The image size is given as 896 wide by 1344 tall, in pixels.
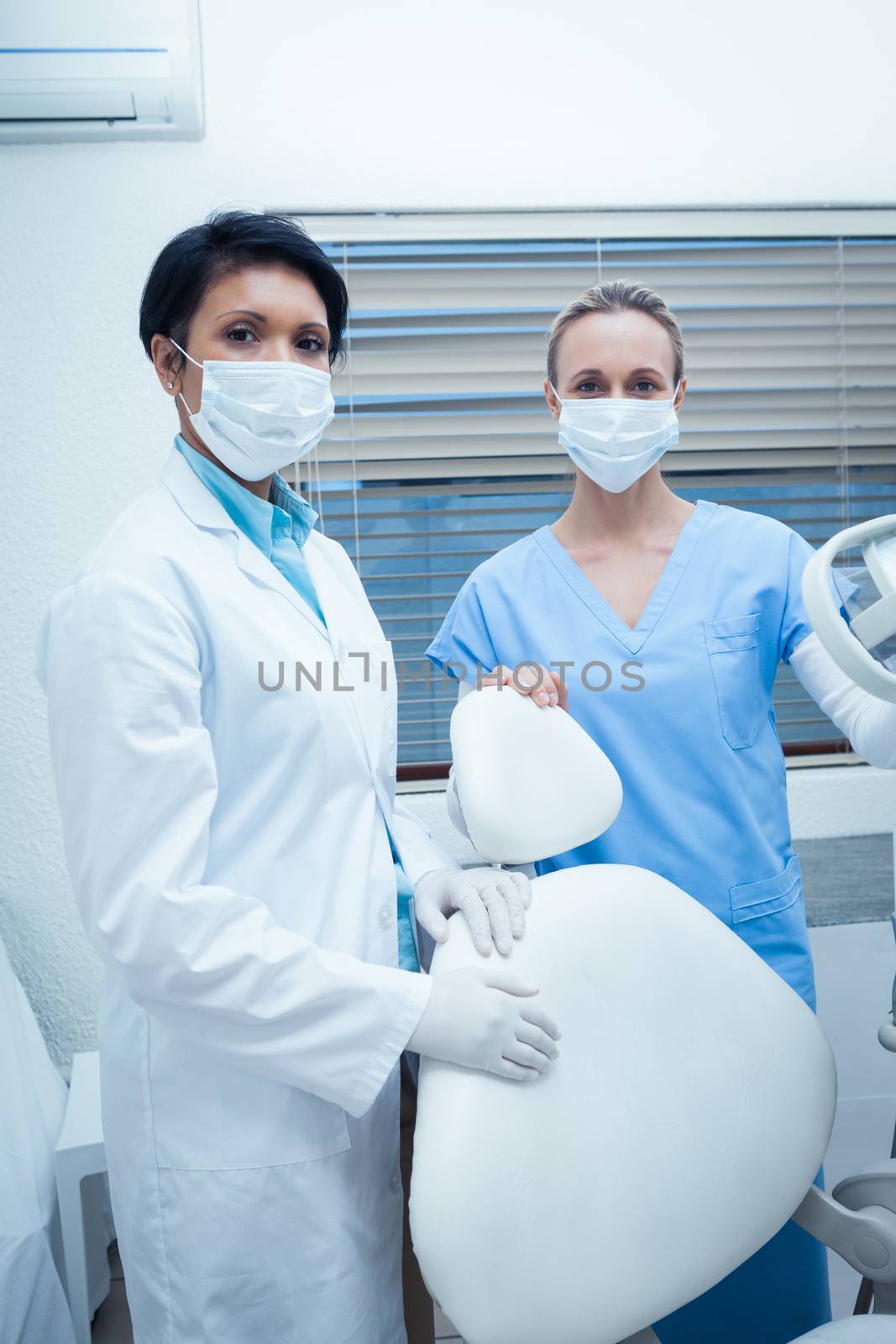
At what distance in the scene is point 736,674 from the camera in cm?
127

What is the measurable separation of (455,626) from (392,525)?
0.81 metres

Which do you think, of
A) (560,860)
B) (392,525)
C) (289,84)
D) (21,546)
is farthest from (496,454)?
(560,860)

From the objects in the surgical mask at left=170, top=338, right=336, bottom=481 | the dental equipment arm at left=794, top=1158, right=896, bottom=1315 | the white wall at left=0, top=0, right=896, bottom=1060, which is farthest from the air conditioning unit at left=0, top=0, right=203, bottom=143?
the dental equipment arm at left=794, top=1158, right=896, bottom=1315

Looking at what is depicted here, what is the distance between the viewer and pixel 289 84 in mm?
1921

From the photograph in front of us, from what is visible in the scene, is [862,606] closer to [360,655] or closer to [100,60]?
[360,655]

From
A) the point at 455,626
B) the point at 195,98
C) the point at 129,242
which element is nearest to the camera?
the point at 455,626

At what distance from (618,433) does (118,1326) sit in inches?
67.9

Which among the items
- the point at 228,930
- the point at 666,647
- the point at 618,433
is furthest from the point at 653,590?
the point at 228,930

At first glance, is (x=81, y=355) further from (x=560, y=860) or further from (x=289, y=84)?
(x=560, y=860)

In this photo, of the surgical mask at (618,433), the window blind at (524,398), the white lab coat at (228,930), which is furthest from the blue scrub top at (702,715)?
the window blind at (524,398)

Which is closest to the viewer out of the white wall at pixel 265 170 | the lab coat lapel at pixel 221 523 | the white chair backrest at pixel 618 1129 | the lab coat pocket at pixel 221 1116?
the white chair backrest at pixel 618 1129

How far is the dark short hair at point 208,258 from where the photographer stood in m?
1.04

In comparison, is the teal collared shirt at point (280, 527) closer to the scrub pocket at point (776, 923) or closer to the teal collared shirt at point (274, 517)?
the teal collared shirt at point (274, 517)

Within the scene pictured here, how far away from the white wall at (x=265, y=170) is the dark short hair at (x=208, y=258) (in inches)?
36.4
